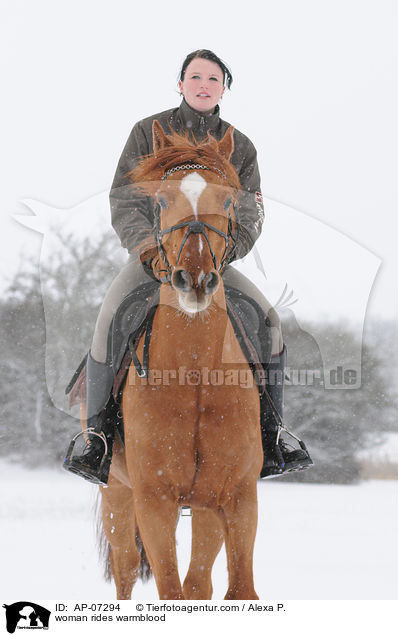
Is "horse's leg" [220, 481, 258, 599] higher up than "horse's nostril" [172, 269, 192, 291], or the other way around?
"horse's nostril" [172, 269, 192, 291]

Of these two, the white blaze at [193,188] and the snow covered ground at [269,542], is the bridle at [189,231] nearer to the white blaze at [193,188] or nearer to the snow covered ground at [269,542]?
the white blaze at [193,188]

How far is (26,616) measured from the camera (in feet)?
13.3

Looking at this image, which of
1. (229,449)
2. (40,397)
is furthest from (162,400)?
(40,397)

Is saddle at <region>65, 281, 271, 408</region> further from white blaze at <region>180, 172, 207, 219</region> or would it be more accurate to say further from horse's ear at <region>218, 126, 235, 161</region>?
horse's ear at <region>218, 126, 235, 161</region>

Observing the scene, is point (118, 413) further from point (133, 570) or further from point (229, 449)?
point (133, 570)

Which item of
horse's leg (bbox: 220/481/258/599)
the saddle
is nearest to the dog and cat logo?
horse's leg (bbox: 220/481/258/599)

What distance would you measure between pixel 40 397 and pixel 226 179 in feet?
43.4

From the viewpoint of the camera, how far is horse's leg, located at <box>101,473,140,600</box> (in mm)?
5645

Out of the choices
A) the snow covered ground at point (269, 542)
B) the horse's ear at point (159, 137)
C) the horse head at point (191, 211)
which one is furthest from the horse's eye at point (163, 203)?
the snow covered ground at point (269, 542)

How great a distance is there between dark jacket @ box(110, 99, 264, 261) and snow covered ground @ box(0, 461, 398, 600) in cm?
360

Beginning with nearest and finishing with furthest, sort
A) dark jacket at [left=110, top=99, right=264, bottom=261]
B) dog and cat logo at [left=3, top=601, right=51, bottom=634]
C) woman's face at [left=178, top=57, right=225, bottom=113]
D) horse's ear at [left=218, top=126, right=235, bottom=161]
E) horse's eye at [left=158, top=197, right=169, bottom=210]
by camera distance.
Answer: horse's eye at [left=158, top=197, right=169, bottom=210] < dog and cat logo at [left=3, top=601, right=51, bottom=634] < horse's ear at [left=218, top=126, right=235, bottom=161] < dark jacket at [left=110, top=99, right=264, bottom=261] < woman's face at [left=178, top=57, right=225, bottom=113]

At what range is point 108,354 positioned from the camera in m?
4.63

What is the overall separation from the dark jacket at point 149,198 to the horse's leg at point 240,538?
1.74 meters

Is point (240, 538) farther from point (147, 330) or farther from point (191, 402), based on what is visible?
point (147, 330)
